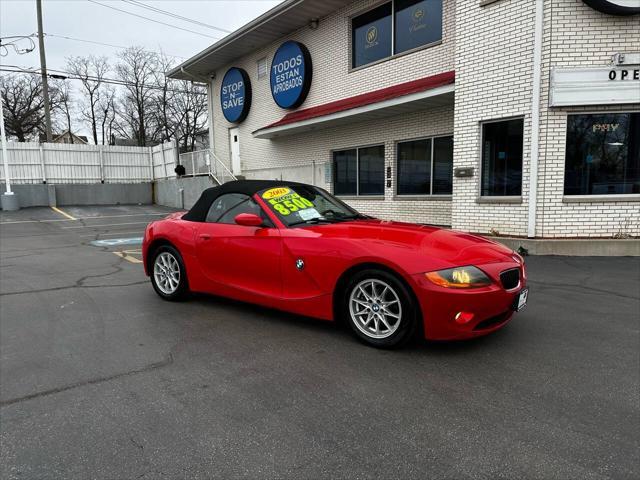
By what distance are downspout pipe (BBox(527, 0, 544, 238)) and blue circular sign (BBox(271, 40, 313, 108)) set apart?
790cm

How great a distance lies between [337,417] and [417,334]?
120 centimetres

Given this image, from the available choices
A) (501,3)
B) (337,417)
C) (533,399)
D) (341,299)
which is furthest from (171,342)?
(501,3)

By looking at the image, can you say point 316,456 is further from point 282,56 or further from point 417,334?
point 282,56

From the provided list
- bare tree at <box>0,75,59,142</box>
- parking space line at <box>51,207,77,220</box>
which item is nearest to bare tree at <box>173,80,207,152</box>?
bare tree at <box>0,75,59,142</box>

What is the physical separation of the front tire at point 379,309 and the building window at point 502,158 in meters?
6.19

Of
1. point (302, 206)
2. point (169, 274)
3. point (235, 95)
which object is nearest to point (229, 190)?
point (302, 206)

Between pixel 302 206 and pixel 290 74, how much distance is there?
1166cm

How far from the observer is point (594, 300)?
5.36m

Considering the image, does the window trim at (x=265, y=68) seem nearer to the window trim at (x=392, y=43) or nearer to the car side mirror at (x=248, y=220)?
the window trim at (x=392, y=43)

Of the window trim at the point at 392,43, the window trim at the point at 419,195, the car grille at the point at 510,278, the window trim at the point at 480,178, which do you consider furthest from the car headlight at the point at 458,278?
the window trim at the point at 392,43

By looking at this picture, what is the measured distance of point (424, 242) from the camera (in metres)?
3.79

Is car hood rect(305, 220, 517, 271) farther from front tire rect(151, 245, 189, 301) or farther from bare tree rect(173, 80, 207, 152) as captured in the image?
bare tree rect(173, 80, 207, 152)

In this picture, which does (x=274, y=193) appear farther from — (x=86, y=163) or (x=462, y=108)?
(x=86, y=163)

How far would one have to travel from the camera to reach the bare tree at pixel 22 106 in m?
41.9
